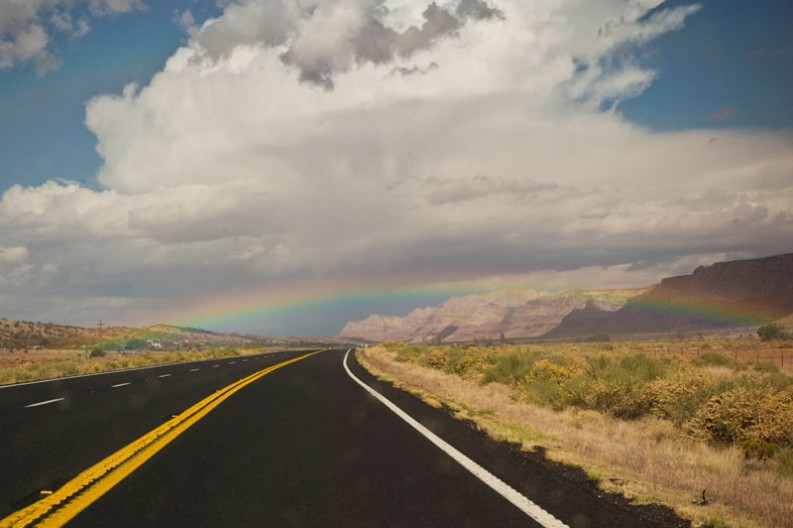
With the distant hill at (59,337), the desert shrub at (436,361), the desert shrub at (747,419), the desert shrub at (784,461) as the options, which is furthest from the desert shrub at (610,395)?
the distant hill at (59,337)

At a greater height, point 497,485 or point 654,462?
point 497,485

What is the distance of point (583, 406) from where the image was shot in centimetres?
1352

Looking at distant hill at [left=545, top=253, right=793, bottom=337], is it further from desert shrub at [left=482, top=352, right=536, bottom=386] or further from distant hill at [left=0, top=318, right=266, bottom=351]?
desert shrub at [left=482, top=352, right=536, bottom=386]

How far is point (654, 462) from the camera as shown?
7586 mm

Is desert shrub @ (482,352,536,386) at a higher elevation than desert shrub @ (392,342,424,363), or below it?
higher

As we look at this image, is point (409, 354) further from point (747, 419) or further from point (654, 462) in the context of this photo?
point (654, 462)

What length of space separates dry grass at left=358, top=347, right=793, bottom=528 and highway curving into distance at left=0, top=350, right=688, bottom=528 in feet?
1.58

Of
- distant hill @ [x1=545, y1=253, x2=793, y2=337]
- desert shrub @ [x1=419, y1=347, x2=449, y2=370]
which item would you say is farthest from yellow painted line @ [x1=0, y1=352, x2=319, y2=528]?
distant hill @ [x1=545, y1=253, x2=793, y2=337]

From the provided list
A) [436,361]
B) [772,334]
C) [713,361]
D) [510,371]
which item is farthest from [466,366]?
[772,334]

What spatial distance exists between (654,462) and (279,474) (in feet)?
15.2

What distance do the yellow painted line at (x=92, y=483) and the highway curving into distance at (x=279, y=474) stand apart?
21 millimetres

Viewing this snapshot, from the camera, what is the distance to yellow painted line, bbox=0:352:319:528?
16.1 feet

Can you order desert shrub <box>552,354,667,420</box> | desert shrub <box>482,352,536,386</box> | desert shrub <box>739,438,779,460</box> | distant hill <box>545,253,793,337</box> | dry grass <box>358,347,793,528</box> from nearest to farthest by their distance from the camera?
dry grass <box>358,347,793,528</box>, desert shrub <box>739,438,779,460</box>, desert shrub <box>552,354,667,420</box>, desert shrub <box>482,352,536,386</box>, distant hill <box>545,253,793,337</box>

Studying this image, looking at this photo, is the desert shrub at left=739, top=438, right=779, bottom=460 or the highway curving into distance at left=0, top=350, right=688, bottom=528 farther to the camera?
the desert shrub at left=739, top=438, right=779, bottom=460
